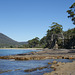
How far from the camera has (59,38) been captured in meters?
88.4

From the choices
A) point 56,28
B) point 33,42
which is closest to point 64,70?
point 56,28

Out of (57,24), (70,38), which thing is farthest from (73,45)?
(57,24)

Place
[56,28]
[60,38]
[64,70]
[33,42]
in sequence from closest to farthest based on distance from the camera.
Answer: [64,70], [60,38], [56,28], [33,42]

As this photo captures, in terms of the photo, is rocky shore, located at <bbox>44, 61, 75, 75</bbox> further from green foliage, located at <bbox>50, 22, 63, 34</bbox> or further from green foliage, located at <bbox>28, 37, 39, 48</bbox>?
green foliage, located at <bbox>28, 37, 39, 48</bbox>

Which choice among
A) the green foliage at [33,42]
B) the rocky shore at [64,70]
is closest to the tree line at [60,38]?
the green foliage at [33,42]

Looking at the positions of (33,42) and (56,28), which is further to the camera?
(33,42)

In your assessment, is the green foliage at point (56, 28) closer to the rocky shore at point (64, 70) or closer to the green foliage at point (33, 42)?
the green foliage at point (33, 42)

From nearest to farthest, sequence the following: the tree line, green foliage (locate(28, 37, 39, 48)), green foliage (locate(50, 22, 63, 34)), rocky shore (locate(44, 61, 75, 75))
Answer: rocky shore (locate(44, 61, 75, 75)), the tree line, green foliage (locate(50, 22, 63, 34)), green foliage (locate(28, 37, 39, 48))

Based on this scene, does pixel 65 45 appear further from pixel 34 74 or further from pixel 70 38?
pixel 34 74

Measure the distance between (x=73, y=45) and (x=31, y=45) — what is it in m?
84.6

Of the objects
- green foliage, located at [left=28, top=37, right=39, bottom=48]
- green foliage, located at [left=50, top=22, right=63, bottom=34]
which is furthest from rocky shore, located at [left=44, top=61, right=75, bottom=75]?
green foliage, located at [left=28, top=37, right=39, bottom=48]

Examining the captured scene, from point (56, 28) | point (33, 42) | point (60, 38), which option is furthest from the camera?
point (33, 42)

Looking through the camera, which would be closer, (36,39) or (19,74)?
(19,74)

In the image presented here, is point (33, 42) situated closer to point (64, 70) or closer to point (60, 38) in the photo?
point (60, 38)
